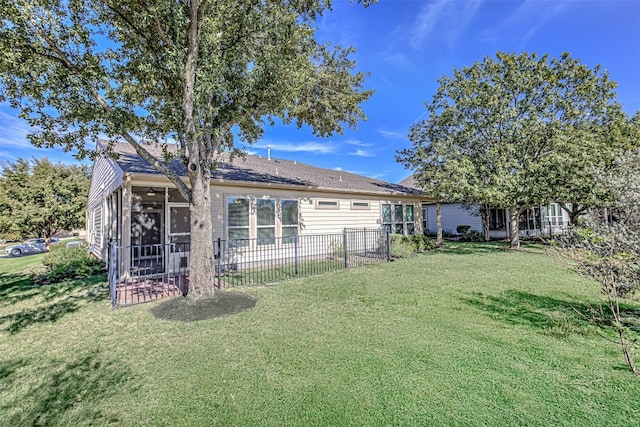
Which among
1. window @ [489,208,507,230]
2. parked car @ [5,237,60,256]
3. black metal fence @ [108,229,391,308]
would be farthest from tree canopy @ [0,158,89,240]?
window @ [489,208,507,230]

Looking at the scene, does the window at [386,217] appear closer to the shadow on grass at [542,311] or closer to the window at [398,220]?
the window at [398,220]

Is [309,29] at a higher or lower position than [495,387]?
higher

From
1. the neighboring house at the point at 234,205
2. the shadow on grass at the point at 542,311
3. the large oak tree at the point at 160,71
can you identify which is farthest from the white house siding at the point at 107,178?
the shadow on grass at the point at 542,311

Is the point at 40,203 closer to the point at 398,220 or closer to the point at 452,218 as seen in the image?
the point at 398,220

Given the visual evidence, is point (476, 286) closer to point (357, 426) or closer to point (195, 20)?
point (357, 426)

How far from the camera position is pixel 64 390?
2.96 m

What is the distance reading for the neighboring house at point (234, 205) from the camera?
27.8ft

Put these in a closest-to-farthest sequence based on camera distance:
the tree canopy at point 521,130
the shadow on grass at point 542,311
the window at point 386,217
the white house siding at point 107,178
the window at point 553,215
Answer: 1. the shadow on grass at point 542,311
2. the white house siding at point 107,178
3. the tree canopy at point 521,130
4. the window at point 386,217
5. the window at point 553,215

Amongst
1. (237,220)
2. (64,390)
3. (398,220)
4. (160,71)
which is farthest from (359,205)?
(64,390)

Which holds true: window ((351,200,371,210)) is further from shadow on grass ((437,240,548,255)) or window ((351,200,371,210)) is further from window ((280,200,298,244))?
shadow on grass ((437,240,548,255))

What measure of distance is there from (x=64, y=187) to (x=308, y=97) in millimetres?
20786

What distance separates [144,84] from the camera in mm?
5891

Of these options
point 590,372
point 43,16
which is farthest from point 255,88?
point 590,372

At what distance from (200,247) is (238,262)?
3.81m
